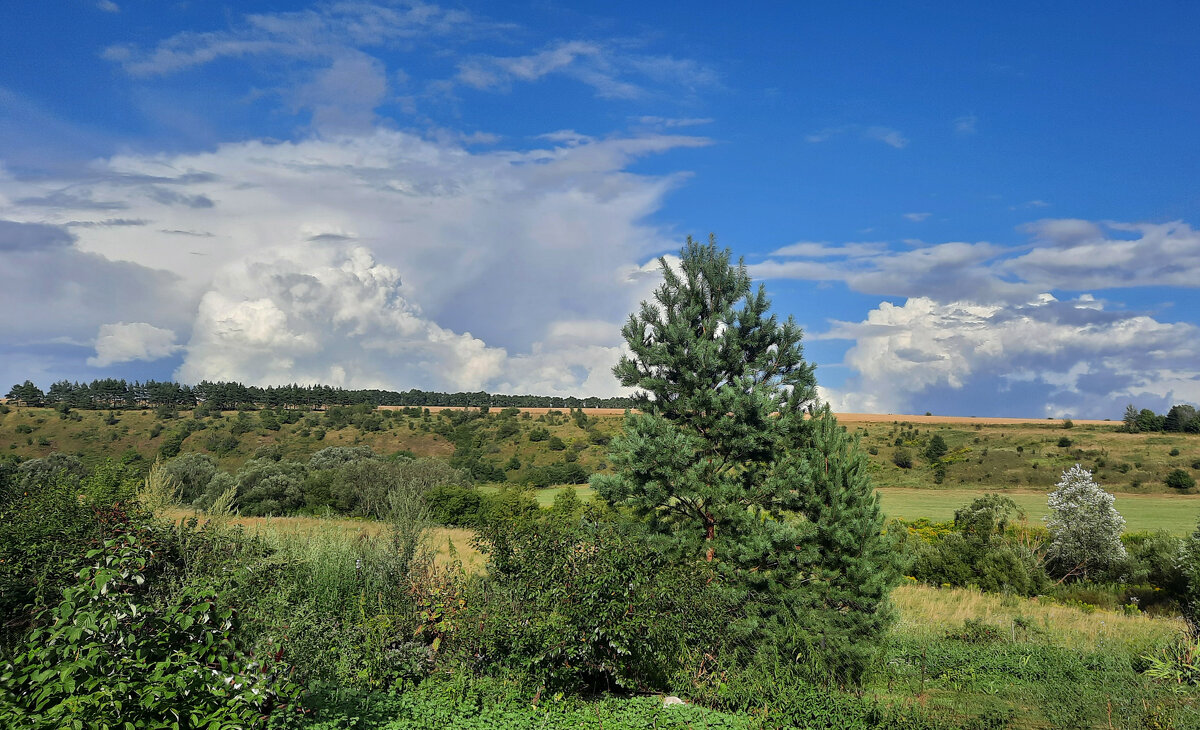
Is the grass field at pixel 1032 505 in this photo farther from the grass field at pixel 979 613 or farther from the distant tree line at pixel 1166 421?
the distant tree line at pixel 1166 421

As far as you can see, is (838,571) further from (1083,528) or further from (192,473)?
(192,473)

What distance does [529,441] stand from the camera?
71500mm

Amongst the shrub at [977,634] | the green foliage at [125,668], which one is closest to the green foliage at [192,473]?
the shrub at [977,634]

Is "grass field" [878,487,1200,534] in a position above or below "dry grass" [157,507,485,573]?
below

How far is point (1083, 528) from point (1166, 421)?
57.2 meters

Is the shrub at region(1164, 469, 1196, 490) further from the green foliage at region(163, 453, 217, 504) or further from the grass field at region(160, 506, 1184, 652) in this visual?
the green foliage at region(163, 453, 217, 504)

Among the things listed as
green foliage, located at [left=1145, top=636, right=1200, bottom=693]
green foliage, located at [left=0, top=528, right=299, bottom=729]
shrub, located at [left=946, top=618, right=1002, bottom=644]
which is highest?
green foliage, located at [left=0, top=528, right=299, bottom=729]

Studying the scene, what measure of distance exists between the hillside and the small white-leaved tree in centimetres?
2459

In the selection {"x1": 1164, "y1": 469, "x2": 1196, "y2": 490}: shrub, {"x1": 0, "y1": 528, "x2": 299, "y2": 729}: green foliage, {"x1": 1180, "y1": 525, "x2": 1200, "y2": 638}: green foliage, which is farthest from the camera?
{"x1": 1164, "y1": 469, "x2": 1196, "y2": 490}: shrub

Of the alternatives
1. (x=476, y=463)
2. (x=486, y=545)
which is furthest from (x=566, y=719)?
(x=476, y=463)

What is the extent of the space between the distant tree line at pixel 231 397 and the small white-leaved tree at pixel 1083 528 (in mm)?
66708

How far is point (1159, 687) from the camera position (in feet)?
29.2

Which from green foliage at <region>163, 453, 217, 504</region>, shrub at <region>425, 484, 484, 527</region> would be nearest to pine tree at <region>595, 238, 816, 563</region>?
shrub at <region>425, 484, 484, 527</region>

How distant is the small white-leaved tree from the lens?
A: 22.4m
